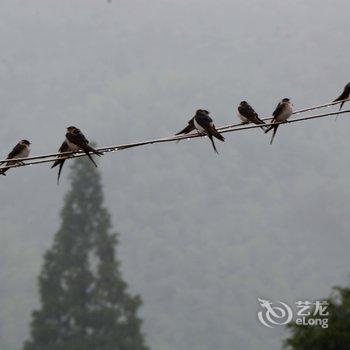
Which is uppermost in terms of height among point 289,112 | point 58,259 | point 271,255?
point 271,255

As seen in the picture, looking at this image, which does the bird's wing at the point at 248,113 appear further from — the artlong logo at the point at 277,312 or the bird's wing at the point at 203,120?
the artlong logo at the point at 277,312

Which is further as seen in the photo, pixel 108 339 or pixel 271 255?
pixel 271 255

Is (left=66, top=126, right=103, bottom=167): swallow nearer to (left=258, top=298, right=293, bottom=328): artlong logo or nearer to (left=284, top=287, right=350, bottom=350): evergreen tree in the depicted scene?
(left=284, top=287, right=350, bottom=350): evergreen tree

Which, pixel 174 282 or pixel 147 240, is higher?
pixel 147 240

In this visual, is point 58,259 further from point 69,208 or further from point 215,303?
point 215,303

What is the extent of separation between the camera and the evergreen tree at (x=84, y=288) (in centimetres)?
9831

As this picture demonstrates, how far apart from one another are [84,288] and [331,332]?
77.5m

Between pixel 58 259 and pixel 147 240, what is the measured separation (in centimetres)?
5759

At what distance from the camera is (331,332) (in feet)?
94.6

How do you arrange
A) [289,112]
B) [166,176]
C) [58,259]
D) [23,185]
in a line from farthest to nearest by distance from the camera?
[166,176] → [23,185] → [58,259] → [289,112]

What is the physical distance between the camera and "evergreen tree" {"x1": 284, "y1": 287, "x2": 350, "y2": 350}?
28484mm

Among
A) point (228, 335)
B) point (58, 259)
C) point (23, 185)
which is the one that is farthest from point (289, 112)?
point (23, 185)

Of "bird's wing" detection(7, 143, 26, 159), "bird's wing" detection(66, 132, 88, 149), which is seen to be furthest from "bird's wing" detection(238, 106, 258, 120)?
"bird's wing" detection(7, 143, 26, 159)

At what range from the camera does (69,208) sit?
115 metres
